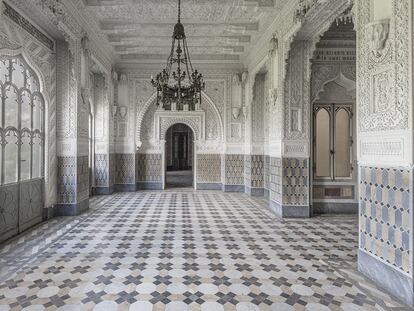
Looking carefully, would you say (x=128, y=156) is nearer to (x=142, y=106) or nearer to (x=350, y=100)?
(x=142, y=106)

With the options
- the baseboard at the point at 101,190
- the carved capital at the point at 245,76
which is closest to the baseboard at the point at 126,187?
the baseboard at the point at 101,190

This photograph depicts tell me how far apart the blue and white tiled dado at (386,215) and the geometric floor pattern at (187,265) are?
1.12ft

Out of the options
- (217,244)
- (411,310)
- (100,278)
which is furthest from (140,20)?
(411,310)

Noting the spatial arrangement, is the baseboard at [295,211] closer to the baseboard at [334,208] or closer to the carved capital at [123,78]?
the baseboard at [334,208]

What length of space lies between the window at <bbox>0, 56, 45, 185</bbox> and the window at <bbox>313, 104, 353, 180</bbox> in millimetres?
4945

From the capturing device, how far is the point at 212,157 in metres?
9.03

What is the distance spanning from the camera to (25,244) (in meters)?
3.76

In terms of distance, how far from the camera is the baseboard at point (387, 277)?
234 cm

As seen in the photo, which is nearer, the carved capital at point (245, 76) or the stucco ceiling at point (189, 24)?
the stucco ceiling at point (189, 24)

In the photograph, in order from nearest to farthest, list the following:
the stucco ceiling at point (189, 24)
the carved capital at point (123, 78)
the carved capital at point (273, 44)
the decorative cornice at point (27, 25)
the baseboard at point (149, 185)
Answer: the decorative cornice at point (27, 25), the stucco ceiling at point (189, 24), the carved capital at point (273, 44), the carved capital at point (123, 78), the baseboard at point (149, 185)

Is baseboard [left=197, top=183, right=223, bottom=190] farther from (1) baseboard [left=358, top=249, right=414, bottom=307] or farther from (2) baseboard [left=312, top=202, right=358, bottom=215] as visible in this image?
(1) baseboard [left=358, top=249, right=414, bottom=307]

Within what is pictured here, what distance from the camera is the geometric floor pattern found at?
2.38 metres

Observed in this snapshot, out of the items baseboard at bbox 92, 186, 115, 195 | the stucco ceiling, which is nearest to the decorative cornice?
the stucco ceiling

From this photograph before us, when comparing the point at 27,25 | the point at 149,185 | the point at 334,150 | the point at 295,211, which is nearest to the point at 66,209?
the point at 27,25
